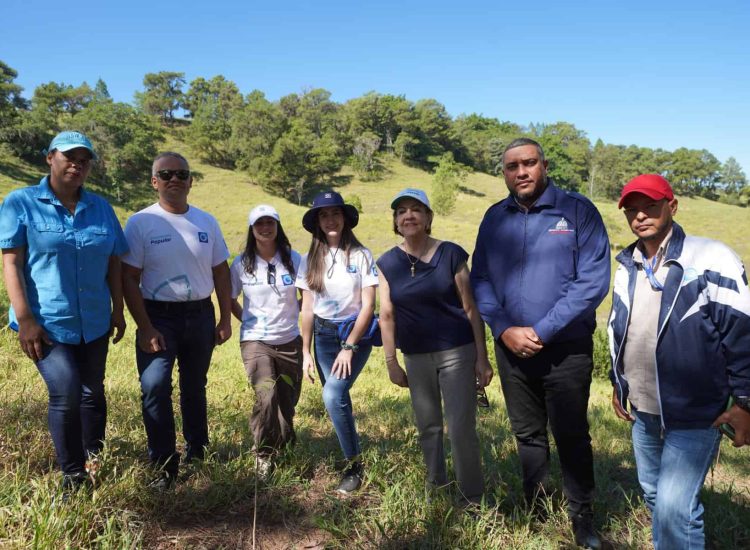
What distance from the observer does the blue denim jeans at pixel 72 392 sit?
2601mm

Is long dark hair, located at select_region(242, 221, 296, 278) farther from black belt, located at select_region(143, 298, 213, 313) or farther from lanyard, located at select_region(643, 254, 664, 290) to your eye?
lanyard, located at select_region(643, 254, 664, 290)

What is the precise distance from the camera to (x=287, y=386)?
347cm

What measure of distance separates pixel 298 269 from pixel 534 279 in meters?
1.65

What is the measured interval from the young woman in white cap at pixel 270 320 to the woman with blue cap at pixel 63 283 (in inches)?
35.9

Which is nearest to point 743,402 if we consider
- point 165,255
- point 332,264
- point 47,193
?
point 332,264

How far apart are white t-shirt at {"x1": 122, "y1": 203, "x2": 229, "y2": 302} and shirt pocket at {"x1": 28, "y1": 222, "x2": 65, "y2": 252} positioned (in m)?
0.42

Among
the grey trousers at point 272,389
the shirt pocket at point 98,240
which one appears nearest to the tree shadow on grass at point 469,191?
the grey trousers at point 272,389

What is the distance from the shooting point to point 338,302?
3.26m

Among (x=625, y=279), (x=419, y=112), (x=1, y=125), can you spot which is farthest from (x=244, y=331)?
(x=419, y=112)

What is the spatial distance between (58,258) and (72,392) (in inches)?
29.9

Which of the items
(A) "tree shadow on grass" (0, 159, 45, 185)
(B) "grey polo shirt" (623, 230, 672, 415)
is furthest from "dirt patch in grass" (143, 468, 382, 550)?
(A) "tree shadow on grass" (0, 159, 45, 185)

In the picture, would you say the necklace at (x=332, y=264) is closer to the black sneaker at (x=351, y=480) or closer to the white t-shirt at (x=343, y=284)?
the white t-shirt at (x=343, y=284)

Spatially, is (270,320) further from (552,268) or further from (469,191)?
(469,191)

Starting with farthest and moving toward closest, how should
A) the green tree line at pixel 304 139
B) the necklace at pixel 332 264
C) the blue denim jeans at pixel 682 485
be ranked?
the green tree line at pixel 304 139, the necklace at pixel 332 264, the blue denim jeans at pixel 682 485
